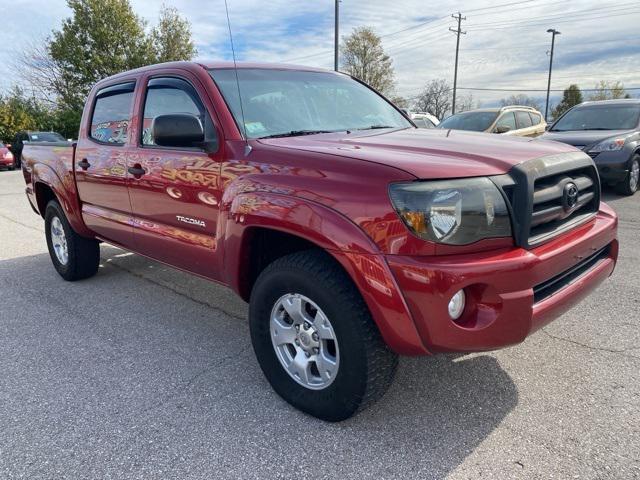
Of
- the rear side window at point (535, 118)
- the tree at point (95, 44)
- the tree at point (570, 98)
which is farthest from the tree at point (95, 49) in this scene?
the tree at point (570, 98)

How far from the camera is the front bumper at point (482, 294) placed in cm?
193

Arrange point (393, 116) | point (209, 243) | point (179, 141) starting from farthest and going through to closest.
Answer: point (393, 116)
point (209, 243)
point (179, 141)

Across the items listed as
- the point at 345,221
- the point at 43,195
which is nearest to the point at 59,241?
the point at 43,195

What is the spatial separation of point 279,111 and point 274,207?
36.7 inches

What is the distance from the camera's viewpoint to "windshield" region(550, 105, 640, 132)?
8.64m

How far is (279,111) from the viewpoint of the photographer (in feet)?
9.96

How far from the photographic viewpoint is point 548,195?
2.25 meters

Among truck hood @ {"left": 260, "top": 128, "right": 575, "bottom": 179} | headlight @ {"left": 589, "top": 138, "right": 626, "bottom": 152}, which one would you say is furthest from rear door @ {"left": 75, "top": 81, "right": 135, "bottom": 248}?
headlight @ {"left": 589, "top": 138, "right": 626, "bottom": 152}

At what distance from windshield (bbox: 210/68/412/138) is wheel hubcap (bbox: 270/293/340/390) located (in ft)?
3.31

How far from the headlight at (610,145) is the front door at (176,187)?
703cm

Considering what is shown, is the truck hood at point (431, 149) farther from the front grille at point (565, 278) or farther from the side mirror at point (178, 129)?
the front grille at point (565, 278)

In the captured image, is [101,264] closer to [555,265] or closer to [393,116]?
[393,116]

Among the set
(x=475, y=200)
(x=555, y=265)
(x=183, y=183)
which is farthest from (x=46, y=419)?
(x=555, y=265)

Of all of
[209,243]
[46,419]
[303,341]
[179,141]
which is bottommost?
[46,419]
